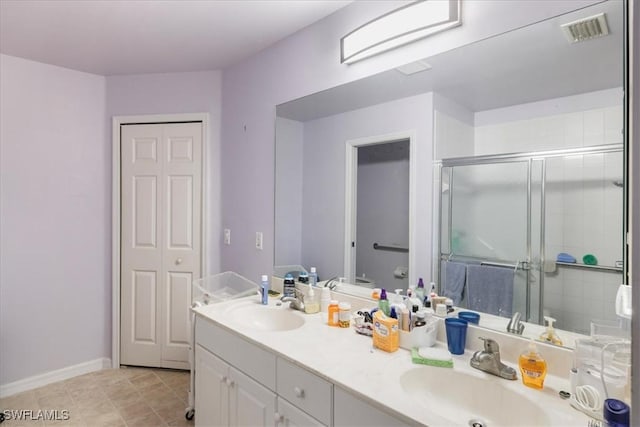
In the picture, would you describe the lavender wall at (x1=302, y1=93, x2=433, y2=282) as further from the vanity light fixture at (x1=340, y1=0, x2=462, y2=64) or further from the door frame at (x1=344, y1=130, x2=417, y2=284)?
the vanity light fixture at (x1=340, y1=0, x2=462, y2=64)

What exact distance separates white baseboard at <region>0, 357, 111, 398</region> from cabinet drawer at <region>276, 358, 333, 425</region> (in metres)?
2.29

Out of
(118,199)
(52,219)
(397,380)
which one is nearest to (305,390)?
(397,380)

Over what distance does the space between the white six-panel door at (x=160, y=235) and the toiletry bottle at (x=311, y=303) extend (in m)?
1.32

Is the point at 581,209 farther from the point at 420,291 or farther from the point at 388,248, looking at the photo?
the point at 388,248

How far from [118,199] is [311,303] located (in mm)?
1976

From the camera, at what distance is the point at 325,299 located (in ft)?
5.78

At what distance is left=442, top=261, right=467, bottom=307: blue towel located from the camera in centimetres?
140

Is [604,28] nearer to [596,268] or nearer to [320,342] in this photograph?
[596,268]

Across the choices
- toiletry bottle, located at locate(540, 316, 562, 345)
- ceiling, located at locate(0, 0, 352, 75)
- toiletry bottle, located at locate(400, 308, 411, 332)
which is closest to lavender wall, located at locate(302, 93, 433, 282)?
toiletry bottle, located at locate(400, 308, 411, 332)

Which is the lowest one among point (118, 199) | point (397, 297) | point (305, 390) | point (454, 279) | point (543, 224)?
point (305, 390)

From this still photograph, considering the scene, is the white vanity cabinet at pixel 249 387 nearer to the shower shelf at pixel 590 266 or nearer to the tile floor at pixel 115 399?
the tile floor at pixel 115 399

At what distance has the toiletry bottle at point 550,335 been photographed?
A: 3.78 ft

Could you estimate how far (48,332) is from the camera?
2.59 metres

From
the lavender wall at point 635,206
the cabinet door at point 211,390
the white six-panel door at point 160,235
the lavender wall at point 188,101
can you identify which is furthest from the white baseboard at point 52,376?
the lavender wall at point 635,206
